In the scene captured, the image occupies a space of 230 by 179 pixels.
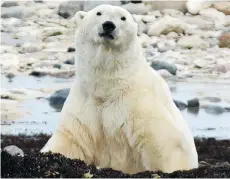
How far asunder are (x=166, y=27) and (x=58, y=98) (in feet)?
37.5

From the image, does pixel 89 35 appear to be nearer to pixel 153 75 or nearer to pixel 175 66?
pixel 153 75

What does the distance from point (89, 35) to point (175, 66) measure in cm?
1270

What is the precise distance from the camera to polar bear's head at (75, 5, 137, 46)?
7605 millimetres

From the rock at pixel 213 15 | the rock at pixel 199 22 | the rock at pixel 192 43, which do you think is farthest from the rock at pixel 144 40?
the rock at pixel 213 15

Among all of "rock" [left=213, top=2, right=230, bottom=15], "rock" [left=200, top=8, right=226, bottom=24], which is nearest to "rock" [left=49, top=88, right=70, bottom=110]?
"rock" [left=200, top=8, right=226, bottom=24]

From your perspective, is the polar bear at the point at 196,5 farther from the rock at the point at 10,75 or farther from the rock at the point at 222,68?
the rock at the point at 10,75

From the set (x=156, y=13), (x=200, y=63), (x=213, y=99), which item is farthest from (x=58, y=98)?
(x=156, y=13)

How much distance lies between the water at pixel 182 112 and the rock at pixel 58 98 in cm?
13

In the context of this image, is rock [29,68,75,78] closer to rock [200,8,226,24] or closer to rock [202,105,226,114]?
rock [202,105,226,114]

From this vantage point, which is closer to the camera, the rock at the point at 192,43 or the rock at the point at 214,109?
the rock at the point at 214,109

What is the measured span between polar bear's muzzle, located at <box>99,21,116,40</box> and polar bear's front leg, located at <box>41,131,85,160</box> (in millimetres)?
983

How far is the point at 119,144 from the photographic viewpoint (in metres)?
7.62

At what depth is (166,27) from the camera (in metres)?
26.2

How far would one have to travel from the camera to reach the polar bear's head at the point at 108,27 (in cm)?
761
